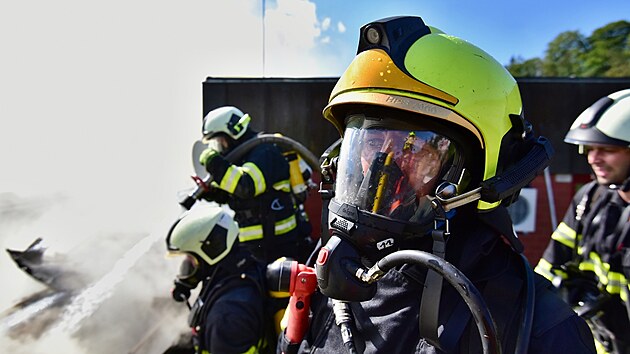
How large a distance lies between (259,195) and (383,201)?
3.34 meters

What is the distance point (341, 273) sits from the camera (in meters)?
1.20

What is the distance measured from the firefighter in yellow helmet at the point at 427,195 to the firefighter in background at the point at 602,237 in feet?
5.47

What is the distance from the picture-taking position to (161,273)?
5.27 meters

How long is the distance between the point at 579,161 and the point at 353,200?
18.6ft

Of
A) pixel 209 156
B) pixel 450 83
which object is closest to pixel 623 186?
pixel 450 83

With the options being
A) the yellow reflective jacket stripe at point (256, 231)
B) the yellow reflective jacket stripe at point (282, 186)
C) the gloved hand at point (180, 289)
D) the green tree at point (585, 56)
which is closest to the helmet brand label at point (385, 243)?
the gloved hand at point (180, 289)

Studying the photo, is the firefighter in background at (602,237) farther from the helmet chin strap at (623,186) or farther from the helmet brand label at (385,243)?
the helmet brand label at (385,243)

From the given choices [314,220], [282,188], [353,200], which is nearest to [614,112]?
[353,200]

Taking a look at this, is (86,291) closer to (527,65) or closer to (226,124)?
Answer: (226,124)

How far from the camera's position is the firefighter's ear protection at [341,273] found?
1.19 meters

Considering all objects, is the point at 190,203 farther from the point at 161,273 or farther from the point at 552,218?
the point at 552,218

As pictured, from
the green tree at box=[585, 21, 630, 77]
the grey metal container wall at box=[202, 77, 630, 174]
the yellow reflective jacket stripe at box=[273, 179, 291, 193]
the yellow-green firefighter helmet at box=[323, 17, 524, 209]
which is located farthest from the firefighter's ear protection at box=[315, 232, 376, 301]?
the green tree at box=[585, 21, 630, 77]

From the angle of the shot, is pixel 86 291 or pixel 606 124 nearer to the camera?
pixel 606 124

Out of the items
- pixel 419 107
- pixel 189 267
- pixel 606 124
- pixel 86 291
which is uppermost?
pixel 419 107
